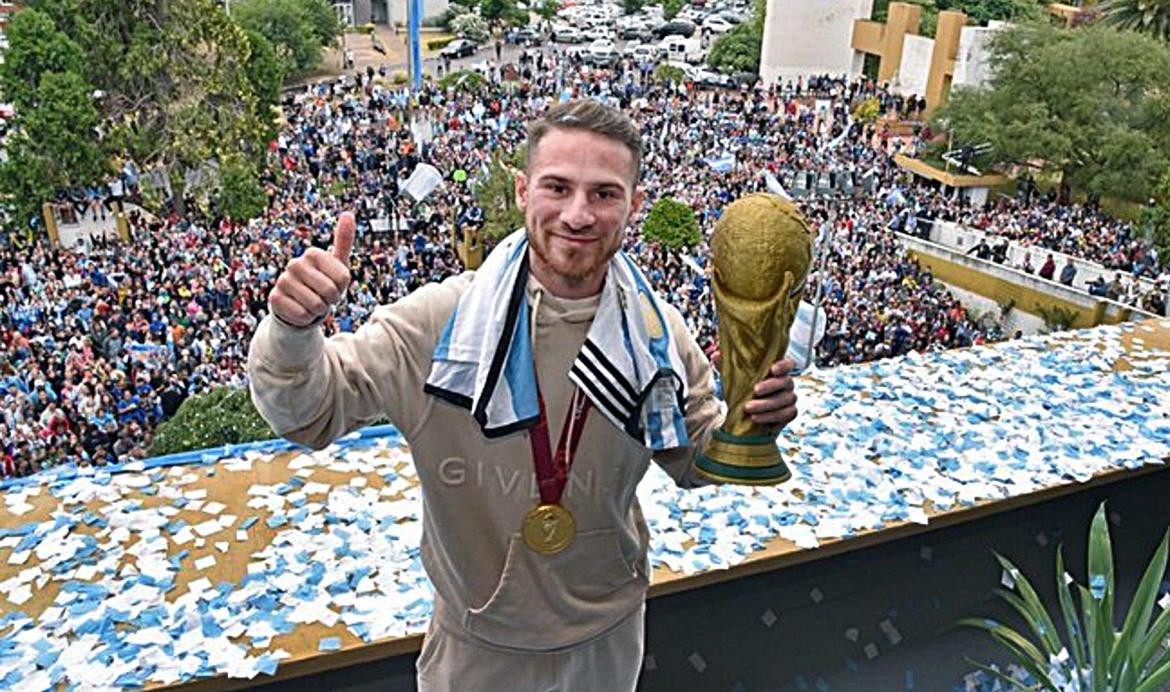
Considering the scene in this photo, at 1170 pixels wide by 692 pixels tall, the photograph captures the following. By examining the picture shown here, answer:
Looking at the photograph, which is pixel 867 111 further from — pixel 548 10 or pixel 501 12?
pixel 548 10

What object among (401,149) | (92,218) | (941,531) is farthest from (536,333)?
(401,149)

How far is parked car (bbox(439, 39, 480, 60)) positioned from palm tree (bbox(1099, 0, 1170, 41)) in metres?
22.0

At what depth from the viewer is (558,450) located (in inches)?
72.0

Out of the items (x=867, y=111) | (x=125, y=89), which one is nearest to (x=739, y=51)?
(x=867, y=111)

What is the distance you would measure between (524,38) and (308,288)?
4127 centimetres

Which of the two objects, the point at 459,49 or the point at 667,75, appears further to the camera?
the point at 459,49

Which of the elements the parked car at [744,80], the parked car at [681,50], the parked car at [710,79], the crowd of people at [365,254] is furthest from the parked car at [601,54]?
the crowd of people at [365,254]

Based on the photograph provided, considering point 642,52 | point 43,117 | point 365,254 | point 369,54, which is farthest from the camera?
point 369,54

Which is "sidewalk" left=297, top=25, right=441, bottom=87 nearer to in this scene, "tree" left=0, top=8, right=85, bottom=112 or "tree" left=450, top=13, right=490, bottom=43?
"tree" left=450, top=13, right=490, bottom=43

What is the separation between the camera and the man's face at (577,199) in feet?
5.61

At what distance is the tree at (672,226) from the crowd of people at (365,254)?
0.18m

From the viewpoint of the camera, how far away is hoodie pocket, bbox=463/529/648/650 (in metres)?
1.90

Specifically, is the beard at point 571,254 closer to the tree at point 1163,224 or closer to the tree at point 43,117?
the tree at point 43,117

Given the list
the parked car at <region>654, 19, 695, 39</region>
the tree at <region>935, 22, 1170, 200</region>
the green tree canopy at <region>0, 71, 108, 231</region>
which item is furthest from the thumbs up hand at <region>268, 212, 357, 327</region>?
the parked car at <region>654, 19, 695, 39</region>
